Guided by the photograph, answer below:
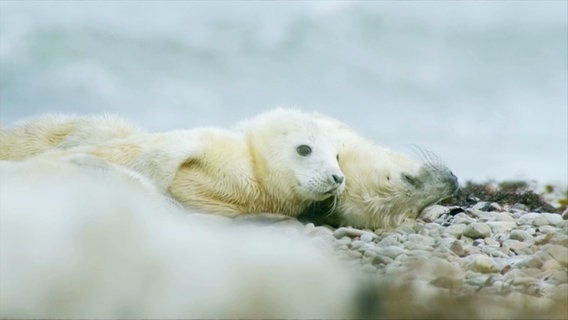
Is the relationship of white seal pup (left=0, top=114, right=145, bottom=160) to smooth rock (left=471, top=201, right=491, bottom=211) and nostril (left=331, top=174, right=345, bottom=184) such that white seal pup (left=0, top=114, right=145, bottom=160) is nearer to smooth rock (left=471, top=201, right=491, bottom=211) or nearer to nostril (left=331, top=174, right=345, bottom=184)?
nostril (left=331, top=174, right=345, bottom=184)

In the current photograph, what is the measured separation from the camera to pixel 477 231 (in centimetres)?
511

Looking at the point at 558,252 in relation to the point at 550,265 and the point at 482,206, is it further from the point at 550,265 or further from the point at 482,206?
the point at 482,206

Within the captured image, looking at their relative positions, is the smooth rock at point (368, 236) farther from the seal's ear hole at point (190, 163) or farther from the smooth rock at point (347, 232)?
the seal's ear hole at point (190, 163)

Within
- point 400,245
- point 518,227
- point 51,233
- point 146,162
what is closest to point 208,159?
point 146,162

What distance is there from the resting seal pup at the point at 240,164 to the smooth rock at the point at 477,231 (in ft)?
1.94

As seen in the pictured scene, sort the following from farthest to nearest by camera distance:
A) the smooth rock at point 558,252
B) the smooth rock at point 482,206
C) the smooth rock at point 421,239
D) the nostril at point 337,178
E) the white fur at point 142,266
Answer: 1. the smooth rock at point 482,206
2. the nostril at point 337,178
3. the smooth rock at point 421,239
4. the smooth rock at point 558,252
5. the white fur at point 142,266

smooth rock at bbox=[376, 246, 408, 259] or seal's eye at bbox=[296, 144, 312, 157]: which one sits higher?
seal's eye at bbox=[296, 144, 312, 157]

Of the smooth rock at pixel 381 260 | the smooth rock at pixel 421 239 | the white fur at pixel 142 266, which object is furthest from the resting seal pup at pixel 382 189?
the white fur at pixel 142 266

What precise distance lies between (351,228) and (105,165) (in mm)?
1202

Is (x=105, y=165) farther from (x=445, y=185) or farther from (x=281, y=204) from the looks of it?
(x=445, y=185)

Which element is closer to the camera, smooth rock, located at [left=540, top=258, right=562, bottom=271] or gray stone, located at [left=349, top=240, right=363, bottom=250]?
smooth rock, located at [left=540, top=258, right=562, bottom=271]

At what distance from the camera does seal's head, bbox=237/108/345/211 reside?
5238 mm

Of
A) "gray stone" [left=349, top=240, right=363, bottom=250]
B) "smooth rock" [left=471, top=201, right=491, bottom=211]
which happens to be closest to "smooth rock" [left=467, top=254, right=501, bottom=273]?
"gray stone" [left=349, top=240, right=363, bottom=250]

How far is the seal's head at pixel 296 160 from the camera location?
5238 millimetres
